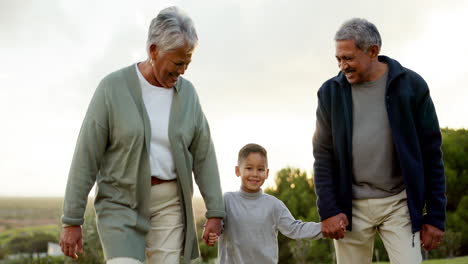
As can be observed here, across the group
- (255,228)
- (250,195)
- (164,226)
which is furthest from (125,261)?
(250,195)

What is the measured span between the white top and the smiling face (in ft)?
3.79

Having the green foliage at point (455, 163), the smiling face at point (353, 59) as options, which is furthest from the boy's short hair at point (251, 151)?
the green foliage at point (455, 163)

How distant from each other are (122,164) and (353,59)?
1.59 m

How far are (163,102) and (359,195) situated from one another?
1.42 meters

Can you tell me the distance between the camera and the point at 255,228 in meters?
4.55

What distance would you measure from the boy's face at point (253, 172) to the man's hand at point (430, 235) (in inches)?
52.8

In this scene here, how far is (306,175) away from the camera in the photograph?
2547 cm

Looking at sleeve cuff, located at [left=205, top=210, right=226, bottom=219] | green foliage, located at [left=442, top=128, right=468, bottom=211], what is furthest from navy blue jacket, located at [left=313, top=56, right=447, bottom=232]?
green foliage, located at [left=442, top=128, right=468, bottom=211]

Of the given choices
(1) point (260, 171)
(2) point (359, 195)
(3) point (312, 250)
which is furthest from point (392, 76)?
(3) point (312, 250)

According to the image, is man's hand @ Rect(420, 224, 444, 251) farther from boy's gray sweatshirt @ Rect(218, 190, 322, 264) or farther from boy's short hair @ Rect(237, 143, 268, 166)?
boy's short hair @ Rect(237, 143, 268, 166)

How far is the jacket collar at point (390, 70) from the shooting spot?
3.88 m

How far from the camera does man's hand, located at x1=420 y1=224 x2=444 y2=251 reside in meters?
3.87

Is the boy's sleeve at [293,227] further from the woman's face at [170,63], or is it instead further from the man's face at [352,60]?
the woman's face at [170,63]

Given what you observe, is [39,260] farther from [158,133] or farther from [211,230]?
[158,133]
